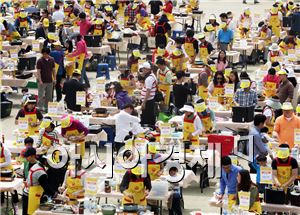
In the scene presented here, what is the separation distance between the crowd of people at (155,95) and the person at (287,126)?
2 centimetres

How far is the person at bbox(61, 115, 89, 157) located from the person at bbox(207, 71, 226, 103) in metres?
4.68

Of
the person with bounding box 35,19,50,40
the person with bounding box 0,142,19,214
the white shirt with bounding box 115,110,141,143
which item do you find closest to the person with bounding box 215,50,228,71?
the white shirt with bounding box 115,110,141,143

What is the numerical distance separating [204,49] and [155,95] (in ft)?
16.2

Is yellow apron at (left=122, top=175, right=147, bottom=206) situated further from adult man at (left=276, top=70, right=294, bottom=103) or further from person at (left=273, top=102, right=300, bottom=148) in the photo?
adult man at (left=276, top=70, right=294, bottom=103)

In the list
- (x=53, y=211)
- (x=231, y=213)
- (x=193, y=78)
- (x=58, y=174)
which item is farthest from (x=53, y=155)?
(x=193, y=78)

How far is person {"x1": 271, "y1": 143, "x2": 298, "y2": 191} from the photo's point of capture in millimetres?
22297

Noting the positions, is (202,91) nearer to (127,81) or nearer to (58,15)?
(127,81)

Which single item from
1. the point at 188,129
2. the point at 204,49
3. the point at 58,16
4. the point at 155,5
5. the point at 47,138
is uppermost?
the point at 155,5

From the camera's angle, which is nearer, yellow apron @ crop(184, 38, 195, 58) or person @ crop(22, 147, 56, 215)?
person @ crop(22, 147, 56, 215)

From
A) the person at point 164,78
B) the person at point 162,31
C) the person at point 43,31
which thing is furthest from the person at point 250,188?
the person at point 43,31

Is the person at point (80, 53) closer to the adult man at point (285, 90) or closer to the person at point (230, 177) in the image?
the adult man at point (285, 90)

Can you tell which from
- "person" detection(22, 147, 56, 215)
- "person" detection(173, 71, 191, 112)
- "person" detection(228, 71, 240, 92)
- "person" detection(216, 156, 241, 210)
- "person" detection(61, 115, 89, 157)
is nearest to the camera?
"person" detection(22, 147, 56, 215)

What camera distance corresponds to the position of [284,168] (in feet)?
73.4

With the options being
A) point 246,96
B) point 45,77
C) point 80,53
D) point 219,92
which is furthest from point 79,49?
point 246,96
